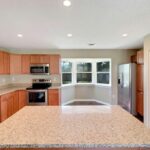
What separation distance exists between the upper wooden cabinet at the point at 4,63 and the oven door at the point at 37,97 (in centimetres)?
105

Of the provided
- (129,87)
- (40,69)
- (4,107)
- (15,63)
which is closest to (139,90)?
(129,87)

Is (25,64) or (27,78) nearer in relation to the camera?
(25,64)

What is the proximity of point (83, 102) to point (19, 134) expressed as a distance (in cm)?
638

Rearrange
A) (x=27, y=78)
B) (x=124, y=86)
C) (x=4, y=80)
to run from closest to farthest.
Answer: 1. (x=124, y=86)
2. (x=4, y=80)
3. (x=27, y=78)

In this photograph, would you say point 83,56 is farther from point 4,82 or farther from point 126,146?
point 126,146

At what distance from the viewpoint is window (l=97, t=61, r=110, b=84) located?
7.19 meters

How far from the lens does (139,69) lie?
522cm

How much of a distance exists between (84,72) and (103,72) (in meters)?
0.92

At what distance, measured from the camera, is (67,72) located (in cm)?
758

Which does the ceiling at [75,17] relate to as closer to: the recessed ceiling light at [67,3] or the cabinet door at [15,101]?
the recessed ceiling light at [67,3]

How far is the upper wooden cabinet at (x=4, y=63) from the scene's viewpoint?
520 centimetres

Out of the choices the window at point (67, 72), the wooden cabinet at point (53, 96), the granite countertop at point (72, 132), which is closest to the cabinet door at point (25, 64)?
the wooden cabinet at point (53, 96)

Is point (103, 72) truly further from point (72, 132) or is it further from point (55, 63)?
point (72, 132)

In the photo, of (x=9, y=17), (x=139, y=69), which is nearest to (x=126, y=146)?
(x=9, y=17)
